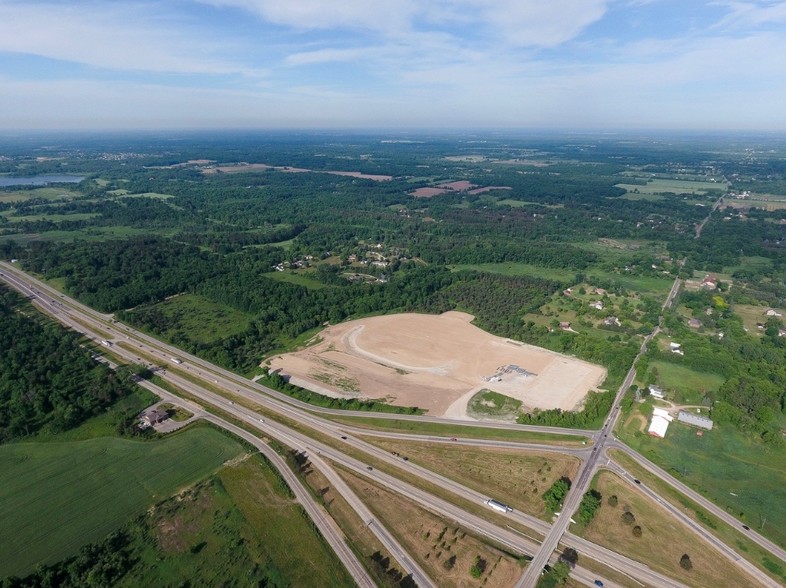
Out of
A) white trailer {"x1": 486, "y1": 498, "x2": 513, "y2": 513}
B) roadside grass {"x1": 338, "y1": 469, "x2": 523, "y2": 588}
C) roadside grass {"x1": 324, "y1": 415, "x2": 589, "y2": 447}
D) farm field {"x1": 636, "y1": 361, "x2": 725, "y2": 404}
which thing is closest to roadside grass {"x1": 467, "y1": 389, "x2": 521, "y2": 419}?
roadside grass {"x1": 324, "y1": 415, "x2": 589, "y2": 447}

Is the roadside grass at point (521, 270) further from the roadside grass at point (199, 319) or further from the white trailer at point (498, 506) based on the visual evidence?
the white trailer at point (498, 506)

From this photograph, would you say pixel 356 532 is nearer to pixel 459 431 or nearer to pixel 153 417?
pixel 459 431

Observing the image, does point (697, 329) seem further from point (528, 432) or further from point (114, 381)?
point (114, 381)

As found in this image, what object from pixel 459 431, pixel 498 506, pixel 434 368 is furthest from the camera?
pixel 434 368

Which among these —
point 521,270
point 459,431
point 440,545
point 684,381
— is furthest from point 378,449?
point 521,270

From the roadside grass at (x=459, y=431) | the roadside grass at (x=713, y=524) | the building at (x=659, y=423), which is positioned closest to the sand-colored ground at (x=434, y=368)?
the roadside grass at (x=459, y=431)

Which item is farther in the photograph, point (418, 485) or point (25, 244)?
point (25, 244)

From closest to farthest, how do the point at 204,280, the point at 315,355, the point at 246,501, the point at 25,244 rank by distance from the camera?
the point at 246,501 → the point at 315,355 → the point at 204,280 → the point at 25,244

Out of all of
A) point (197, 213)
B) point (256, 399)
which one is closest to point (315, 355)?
point (256, 399)
